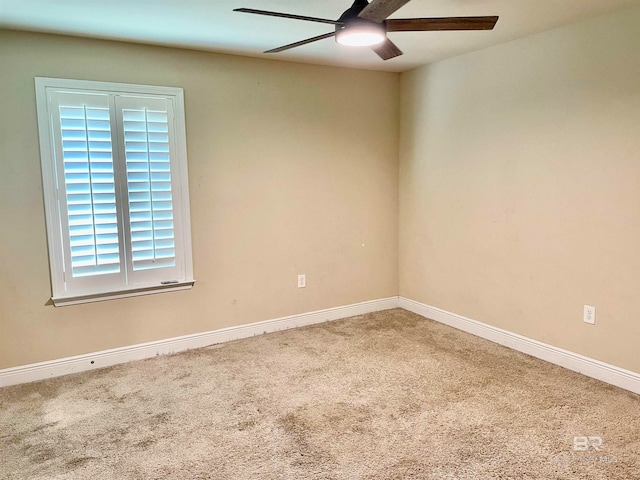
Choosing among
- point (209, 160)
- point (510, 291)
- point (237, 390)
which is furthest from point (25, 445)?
point (510, 291)

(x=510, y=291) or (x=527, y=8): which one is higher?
(x=527, y=8)

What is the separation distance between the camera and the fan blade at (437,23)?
6.52 ft

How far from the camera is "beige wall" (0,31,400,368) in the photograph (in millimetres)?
2924

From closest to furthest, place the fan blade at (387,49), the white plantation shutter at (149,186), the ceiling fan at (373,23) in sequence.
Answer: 1. the ceiling fan at (373,23)
2. the fan blade at (387,49)
3. the white plantation shutter at (149,186)

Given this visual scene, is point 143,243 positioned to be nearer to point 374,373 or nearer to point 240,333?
point 240,333

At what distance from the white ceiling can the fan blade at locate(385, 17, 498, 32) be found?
20.2 inches

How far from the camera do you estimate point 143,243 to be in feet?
10.7

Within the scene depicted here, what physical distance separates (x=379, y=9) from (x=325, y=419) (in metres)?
2.07

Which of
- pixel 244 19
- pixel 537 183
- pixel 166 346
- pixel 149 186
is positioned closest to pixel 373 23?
pixel 244 19

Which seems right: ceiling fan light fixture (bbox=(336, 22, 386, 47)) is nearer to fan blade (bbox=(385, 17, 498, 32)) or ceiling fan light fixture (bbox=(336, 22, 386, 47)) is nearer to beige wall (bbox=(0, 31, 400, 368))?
fan blade (bbox=(385, 17, 498, 32))

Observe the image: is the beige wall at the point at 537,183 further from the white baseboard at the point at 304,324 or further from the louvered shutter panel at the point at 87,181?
the louvered shutter panel at the point at 87,181

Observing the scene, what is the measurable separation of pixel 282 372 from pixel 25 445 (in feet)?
4.97

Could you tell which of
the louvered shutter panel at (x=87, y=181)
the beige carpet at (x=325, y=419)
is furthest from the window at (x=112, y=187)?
the beige carpet at (x=325, y=419)

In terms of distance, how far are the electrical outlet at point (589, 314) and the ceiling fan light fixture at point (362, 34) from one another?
2228mm
